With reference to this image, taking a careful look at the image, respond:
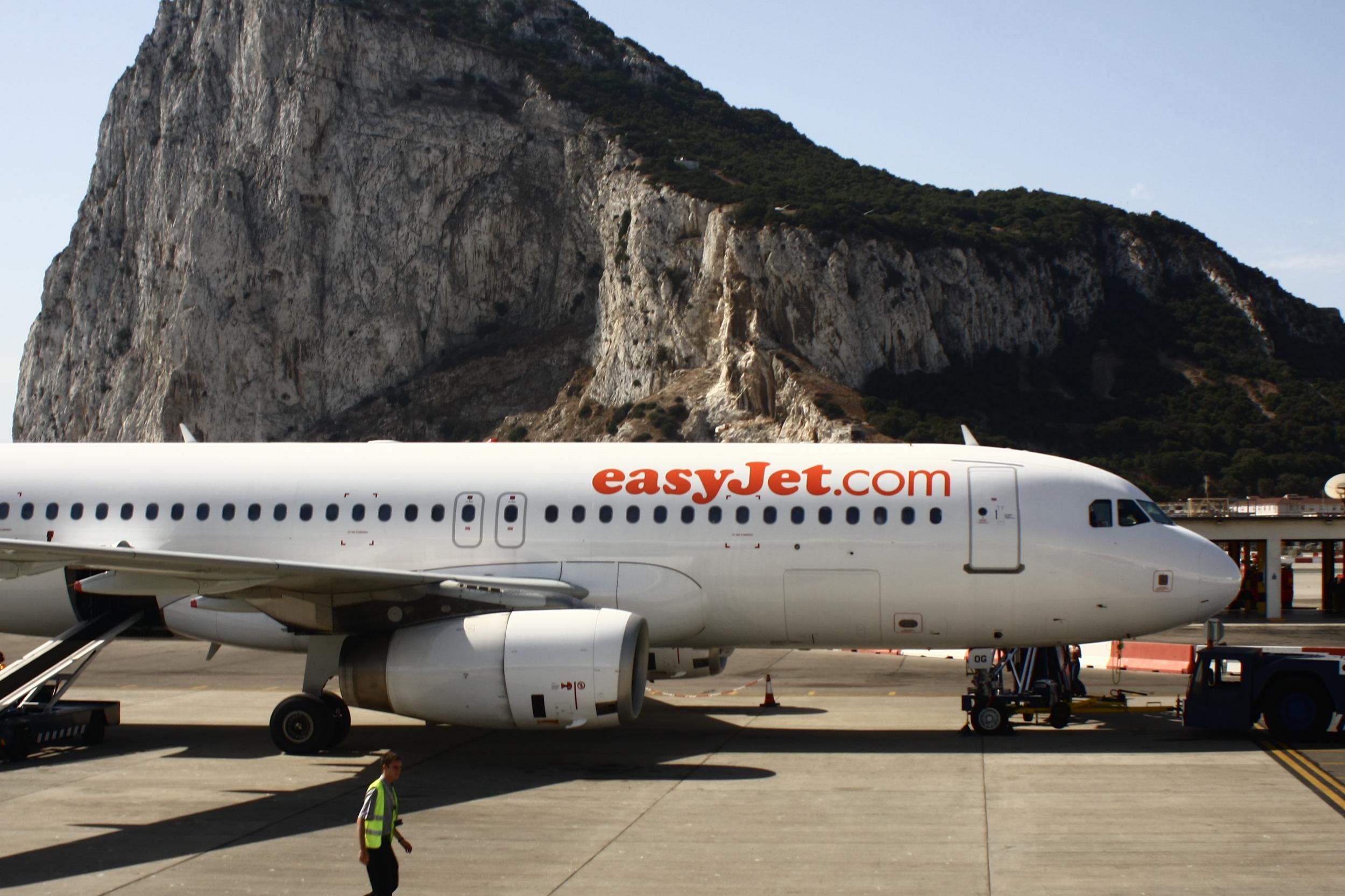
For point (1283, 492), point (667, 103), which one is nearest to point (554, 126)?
point (667, 103)

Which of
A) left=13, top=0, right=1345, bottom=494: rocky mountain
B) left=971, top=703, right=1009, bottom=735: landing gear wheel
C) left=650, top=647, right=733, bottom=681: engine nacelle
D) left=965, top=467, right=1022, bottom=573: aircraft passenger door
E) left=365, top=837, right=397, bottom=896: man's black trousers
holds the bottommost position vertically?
left=971, top=703, right=1009, bottom=735: landing gear wheel

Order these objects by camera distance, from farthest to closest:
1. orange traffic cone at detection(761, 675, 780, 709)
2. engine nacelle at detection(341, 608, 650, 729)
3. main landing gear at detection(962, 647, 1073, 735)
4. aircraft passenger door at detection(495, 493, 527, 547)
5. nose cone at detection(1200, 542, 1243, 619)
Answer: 1. orange traffic cone at detection(761, 675, 780, 709)
2. main landing gear at detection(962, 647, 1073, 735)
3. aircraft passenger door at detection(495, 493, 527, 547)
4. nose cone at detection(1200, 542, 1243, 619)
5. engine nacelle at detection(341, 608, 650, 729)

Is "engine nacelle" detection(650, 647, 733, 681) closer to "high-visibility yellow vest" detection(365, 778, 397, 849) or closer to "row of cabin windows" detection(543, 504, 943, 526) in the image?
"row of cabin windows" detection(543, 504, 943, 526)

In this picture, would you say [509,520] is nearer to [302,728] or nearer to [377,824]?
[302,728]

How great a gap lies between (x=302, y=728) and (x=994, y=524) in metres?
9.75

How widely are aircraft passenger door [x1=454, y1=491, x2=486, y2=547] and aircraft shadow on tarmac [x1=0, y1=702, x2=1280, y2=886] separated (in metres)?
2.87

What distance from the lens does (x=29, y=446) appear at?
19.1 meters

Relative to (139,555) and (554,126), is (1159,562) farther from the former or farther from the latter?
(554,126)

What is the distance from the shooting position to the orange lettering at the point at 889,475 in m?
17.1

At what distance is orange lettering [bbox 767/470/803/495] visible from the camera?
1720cm

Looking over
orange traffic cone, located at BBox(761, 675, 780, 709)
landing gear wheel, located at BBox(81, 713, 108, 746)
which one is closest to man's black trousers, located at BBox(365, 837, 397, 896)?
landing gear wheel, located at BBox(81, 713, 108, 746)

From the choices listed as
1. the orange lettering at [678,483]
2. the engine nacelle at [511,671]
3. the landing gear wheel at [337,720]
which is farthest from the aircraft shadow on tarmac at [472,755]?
the orange lettering at [678,483]

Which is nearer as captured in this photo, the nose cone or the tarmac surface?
the tarmac surface

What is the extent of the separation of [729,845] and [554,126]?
346 ft
